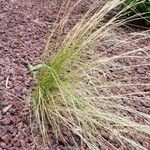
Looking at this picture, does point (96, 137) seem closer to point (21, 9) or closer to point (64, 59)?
point (64, 59)

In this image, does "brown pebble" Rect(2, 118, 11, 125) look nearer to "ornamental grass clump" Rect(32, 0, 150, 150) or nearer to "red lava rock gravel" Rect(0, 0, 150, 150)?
"red lava rock gravel" Rect(0, 0, 150, 150)

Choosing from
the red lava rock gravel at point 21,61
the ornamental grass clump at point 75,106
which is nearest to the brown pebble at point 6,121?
the red lava rock gravel at point 21,61

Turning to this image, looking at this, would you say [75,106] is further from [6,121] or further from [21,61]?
[21,61]

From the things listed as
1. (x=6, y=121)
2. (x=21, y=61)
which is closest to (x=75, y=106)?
(x=6, y=121)

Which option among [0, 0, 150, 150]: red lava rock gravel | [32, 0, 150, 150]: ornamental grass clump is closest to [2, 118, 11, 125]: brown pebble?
[0, 0, 150, 150]: red lava rock gravel

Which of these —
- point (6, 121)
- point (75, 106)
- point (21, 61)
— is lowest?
point (75, 106)

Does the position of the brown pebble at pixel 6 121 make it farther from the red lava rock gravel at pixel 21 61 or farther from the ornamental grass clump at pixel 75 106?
the ornamental grass clump at pixel 75 106

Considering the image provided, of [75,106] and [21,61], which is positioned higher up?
[21,61]

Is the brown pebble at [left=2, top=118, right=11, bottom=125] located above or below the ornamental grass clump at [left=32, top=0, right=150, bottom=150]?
above

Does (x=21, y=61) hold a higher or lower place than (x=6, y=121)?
higher

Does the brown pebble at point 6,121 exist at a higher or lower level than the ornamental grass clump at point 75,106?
higher

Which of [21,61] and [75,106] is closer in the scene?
[75,106]
